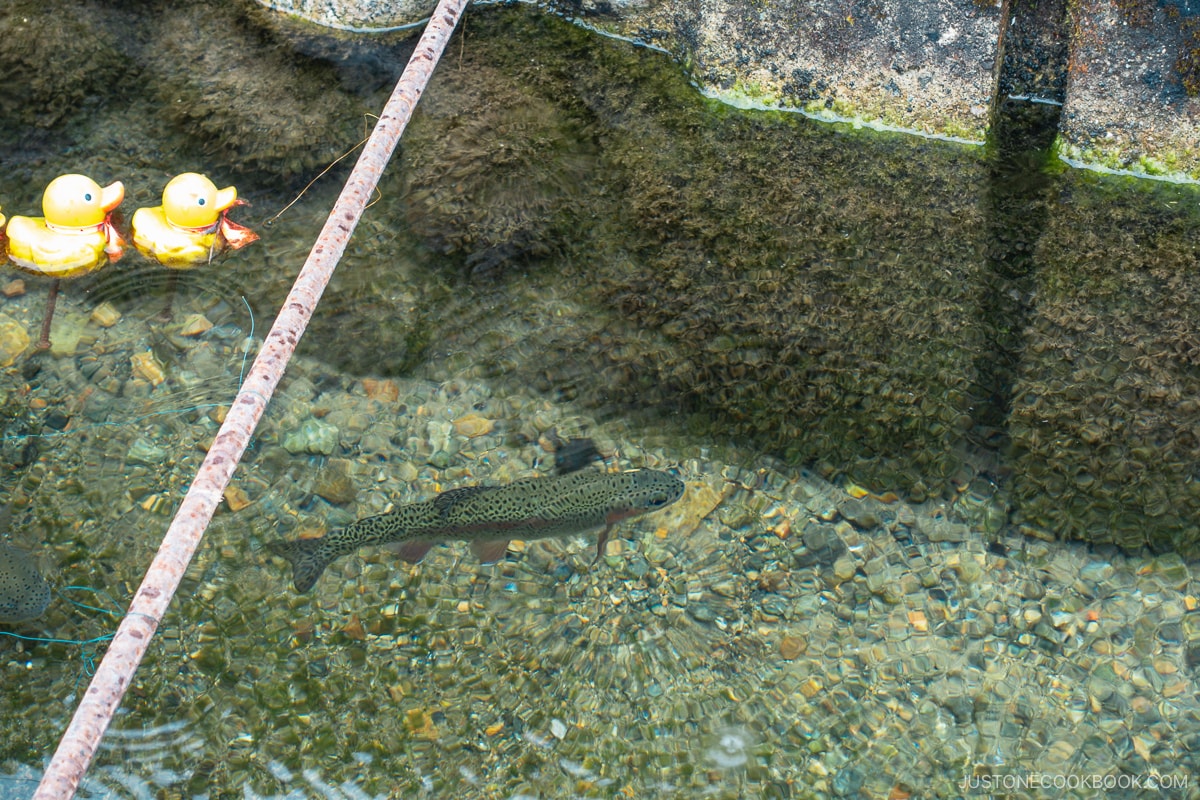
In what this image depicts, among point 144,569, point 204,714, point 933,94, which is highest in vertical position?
point 933,94

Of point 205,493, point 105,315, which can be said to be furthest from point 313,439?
point 205,493

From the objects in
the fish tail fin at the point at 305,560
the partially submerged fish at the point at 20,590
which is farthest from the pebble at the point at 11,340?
the fish tail fin at the point at 305,560

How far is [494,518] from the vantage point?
152 inches

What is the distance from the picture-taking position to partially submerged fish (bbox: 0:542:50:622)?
349 cm

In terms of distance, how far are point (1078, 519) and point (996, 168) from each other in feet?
6.83

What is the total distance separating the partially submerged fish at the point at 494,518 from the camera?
3.77 m

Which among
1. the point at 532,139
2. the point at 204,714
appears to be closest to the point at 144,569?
the point at 204,714

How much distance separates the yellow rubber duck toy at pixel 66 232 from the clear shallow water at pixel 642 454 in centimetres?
25

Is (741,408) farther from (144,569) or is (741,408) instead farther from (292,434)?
(144,569)

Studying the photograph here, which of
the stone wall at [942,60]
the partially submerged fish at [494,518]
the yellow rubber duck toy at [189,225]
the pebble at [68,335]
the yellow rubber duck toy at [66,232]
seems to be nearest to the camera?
the partially submerged fish at [494,518]

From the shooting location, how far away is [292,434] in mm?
4199

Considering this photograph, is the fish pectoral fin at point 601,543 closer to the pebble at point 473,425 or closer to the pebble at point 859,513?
the pebble at point 473,425

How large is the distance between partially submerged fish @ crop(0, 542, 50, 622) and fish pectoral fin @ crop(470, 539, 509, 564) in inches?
66.1

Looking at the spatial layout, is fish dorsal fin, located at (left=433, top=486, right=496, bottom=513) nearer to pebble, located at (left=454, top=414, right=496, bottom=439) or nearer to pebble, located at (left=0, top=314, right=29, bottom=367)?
pebble, located at (left=454, top=414, right=496, bottom=439)
